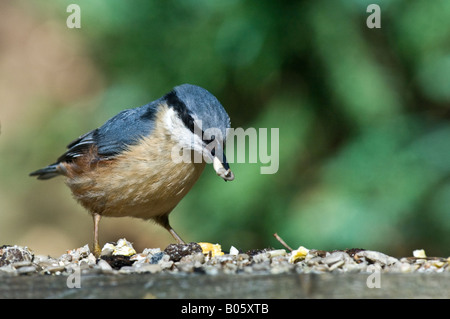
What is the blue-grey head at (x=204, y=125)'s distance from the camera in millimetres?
2779

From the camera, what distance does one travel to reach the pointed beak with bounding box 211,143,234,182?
8.87ft

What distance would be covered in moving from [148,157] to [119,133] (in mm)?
301

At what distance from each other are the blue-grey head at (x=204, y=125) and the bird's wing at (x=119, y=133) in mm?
312

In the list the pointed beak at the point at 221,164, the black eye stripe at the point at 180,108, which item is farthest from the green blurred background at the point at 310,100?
the pointed beak at the point at 221,164

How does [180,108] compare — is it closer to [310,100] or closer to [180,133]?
[180,133]

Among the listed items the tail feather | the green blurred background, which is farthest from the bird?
the green blurred background

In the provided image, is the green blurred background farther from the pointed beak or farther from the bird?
the pointed beak

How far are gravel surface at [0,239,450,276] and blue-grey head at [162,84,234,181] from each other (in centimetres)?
44

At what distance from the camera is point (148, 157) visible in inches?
126

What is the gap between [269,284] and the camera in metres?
1.78

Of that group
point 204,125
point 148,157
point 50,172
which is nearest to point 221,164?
point 204,125
